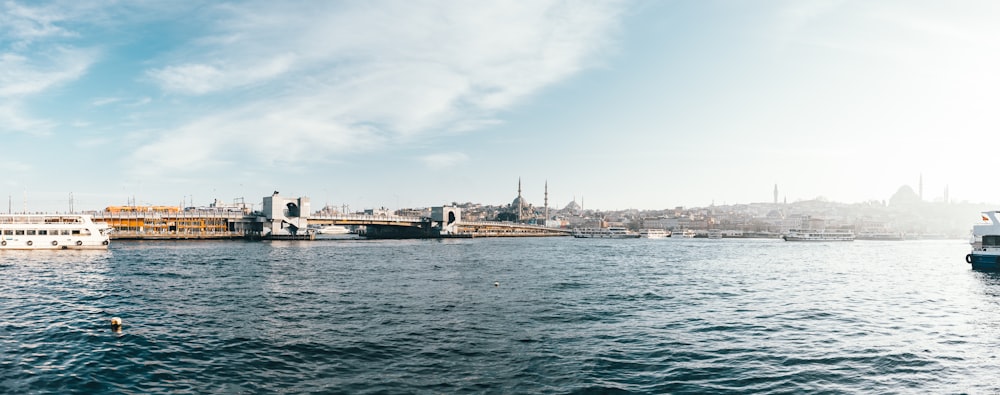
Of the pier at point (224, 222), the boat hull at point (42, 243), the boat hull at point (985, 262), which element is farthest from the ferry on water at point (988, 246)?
the pier at point (224, 222)

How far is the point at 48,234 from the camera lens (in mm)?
72000

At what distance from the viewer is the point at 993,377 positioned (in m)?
17.3

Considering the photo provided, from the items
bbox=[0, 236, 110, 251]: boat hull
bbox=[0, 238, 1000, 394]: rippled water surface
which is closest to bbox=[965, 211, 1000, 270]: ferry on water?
bbox=[0, 238, 1000, 394]: rippled water surface

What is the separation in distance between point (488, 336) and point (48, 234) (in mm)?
75010

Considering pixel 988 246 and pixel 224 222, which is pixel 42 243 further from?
pixel 988 246

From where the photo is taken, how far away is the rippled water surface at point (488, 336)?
53.6 feet

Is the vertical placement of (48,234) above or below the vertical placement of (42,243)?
above

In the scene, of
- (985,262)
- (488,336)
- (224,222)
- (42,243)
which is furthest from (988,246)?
(224,222)

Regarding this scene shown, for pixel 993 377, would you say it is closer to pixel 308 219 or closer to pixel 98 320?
pixel 98 320

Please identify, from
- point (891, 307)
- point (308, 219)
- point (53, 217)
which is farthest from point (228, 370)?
point (308, 219)

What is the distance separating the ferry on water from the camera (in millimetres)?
55719

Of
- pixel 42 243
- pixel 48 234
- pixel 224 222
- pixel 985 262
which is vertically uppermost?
pixel 224 222

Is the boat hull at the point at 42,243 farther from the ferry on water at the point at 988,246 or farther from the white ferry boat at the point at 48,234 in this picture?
the ferry on water at the point at 988,246

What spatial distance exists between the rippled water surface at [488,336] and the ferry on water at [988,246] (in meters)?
18.2
